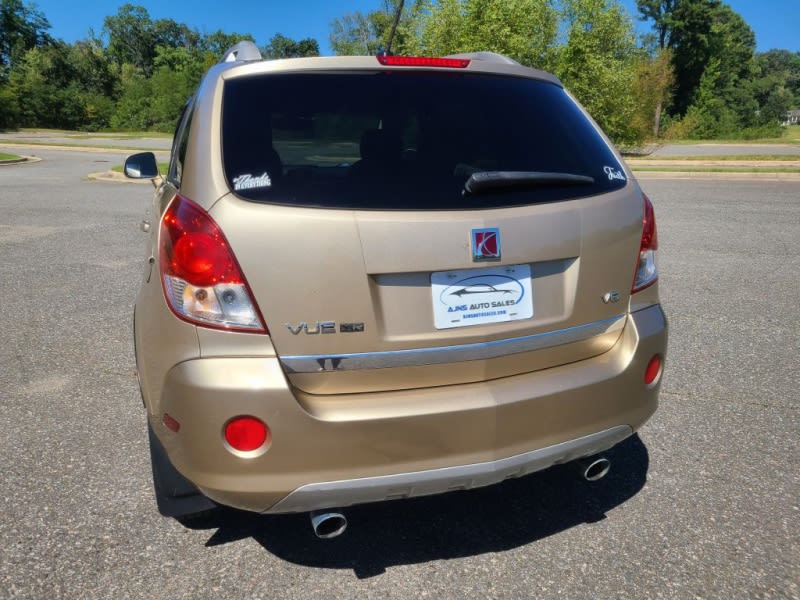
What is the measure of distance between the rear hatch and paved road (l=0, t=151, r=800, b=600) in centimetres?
75

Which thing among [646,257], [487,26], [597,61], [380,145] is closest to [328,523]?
A: [380,145]

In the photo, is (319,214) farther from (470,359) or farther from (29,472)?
(29,472)

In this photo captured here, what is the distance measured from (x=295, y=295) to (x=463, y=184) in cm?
65

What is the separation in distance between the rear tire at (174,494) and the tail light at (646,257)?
1716mm

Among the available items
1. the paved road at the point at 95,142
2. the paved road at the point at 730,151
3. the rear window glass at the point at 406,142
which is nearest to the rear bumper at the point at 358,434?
the rear window glass at the point at 406,142

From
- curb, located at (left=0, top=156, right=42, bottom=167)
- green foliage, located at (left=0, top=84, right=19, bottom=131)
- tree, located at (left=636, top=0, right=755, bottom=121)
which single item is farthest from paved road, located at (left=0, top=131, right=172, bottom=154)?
tree, located at (left=636, top=0, right=755, bottom=121)

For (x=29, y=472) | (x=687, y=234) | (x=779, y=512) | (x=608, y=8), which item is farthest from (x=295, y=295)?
(x=608, y=8)

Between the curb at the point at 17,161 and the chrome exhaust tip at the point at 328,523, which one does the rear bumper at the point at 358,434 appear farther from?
the curb at the point at 17,161

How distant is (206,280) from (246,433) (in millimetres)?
464

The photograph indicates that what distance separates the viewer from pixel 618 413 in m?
2.30

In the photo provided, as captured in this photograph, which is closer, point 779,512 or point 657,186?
point 779,512

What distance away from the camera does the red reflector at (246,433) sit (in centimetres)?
190

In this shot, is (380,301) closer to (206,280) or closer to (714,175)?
(206,280)

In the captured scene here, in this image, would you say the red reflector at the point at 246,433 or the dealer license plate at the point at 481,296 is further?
the dealer license plate at the point at 481,296
